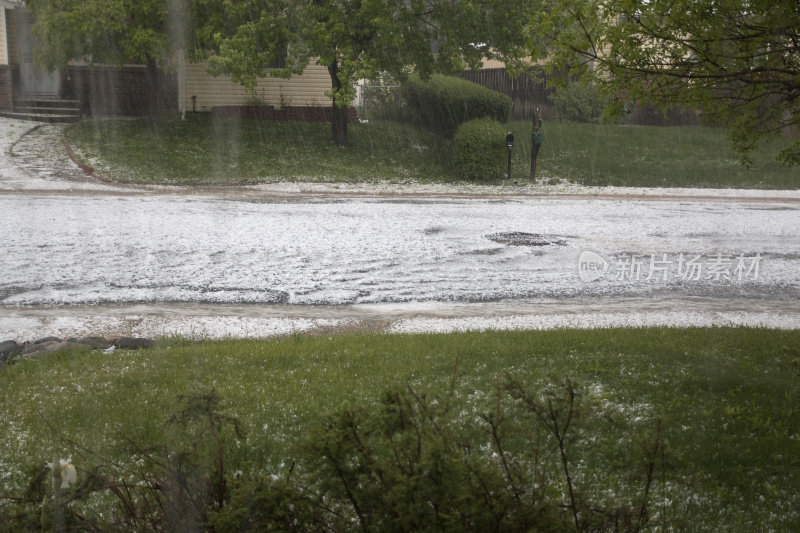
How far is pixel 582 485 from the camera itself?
13.5 ft

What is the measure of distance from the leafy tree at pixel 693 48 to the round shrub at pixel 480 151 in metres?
14.6

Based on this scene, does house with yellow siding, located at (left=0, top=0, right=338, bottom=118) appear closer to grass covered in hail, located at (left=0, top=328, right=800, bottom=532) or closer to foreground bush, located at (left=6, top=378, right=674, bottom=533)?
grass covered in hail, located at (left=0, top=328, right=800, bottom=532)

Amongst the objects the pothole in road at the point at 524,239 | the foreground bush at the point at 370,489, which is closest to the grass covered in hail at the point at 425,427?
the foreground bush at the point at 370,489

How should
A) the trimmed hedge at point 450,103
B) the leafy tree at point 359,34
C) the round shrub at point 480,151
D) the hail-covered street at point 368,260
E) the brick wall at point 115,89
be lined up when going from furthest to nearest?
the brick wall at point 115,89 < the trimmed hedge at point 450,103 < the round shrub at point 480,151 < the leafy tree at point 359,34 < the hail-covered street at point 368,260

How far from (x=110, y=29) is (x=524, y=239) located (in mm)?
13820

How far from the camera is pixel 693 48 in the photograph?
526cm

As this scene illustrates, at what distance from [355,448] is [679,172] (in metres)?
22.3

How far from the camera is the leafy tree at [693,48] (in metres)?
4.98

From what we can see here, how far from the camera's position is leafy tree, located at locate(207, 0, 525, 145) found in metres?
19.2

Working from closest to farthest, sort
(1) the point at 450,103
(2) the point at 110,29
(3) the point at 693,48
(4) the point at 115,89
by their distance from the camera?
(3) the point at 693,48
(2) the point at 110,29
(1) the point at 450,103
(4) the point at 115,89

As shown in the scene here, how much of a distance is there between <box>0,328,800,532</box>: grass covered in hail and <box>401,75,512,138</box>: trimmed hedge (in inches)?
642

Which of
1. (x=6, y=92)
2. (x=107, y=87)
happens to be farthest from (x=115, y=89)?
(x=6, y=92)

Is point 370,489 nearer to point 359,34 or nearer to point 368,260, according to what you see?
point 368,260

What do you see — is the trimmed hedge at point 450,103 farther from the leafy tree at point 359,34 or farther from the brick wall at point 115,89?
the brick wall at point 115,89
